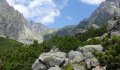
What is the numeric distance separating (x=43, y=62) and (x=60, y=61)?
330 cm

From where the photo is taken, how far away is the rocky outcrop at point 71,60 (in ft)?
169

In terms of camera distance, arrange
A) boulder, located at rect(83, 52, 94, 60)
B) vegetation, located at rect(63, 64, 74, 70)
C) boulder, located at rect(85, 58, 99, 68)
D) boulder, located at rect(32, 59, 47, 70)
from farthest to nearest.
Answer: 1. boulder, located at rect(32, 59, 47, 70)
2. boulder, located at rect(83, 52, 94, 60)
3. vegetation, located at rect(63, 64, 74, 70)
4. boulder, located at rect(85, 58, 99, 68)

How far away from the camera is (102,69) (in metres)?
48.5

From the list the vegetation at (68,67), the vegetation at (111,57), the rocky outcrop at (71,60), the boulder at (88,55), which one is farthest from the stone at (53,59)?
the vegetation at (111,57)

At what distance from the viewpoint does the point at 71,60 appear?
54719mm

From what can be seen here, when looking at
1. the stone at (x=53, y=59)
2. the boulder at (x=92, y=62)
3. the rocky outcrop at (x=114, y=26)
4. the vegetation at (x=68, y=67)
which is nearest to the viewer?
the boulder at (x=92, y=62)

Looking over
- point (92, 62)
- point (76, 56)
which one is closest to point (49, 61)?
point (76, 56)

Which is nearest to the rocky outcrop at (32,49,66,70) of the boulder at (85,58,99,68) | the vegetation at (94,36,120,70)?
the boulder at (85,58,99,68)

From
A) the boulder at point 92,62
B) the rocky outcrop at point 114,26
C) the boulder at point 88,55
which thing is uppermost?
the rocky outcrop at point 114,26

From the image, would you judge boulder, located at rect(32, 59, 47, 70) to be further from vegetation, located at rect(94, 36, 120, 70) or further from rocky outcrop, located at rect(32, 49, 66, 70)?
vegetation, located at rect(94, 36, 120, 70)

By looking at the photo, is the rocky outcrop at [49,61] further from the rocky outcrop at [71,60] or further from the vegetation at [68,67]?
the vegetation at [68,67]

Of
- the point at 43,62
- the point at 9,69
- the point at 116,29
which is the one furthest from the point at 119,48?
the point at 9,69

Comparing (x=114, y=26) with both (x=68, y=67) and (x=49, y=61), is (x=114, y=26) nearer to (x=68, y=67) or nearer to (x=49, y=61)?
(x=49, y=61)

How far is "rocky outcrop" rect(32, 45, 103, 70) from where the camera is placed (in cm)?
5153
